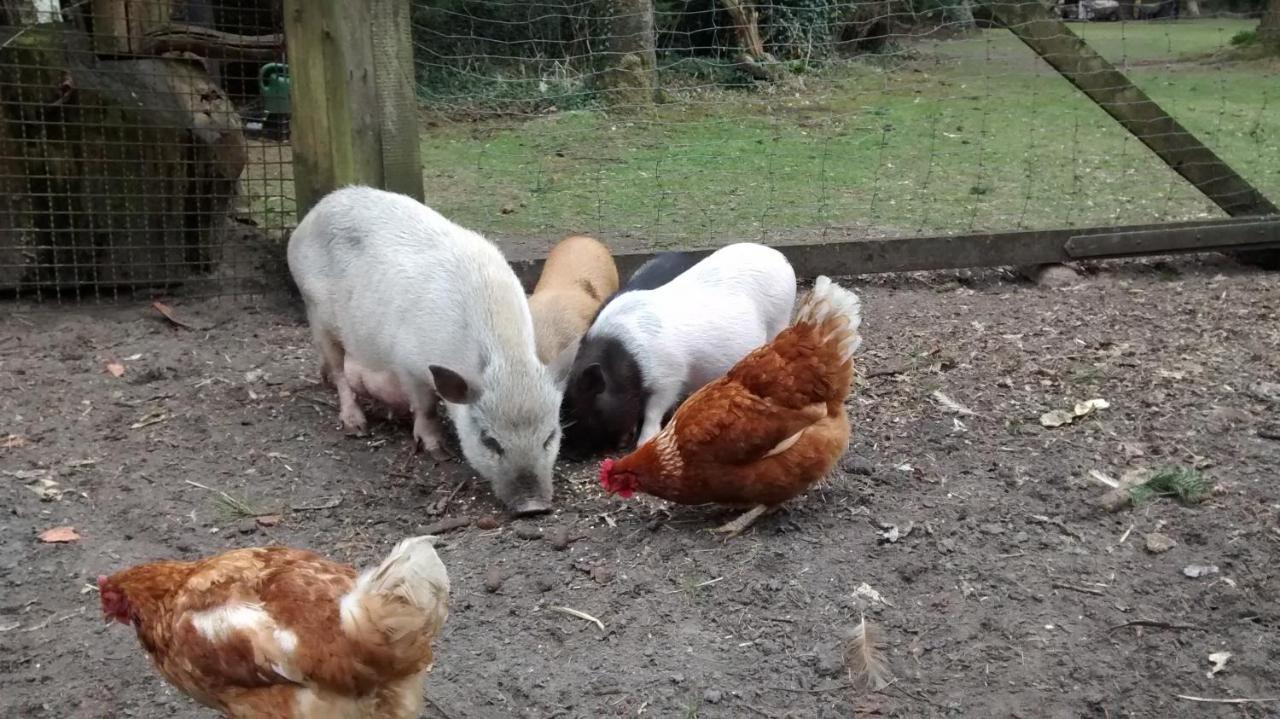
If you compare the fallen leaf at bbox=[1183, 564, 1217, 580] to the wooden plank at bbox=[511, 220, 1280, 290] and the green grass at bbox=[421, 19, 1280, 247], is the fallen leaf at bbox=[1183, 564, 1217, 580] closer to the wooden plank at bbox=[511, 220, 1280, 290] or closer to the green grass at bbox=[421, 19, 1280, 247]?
the wooden plank at bbox=[511, 220, 1280, 290]

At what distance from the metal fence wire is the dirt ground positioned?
87 centimetres

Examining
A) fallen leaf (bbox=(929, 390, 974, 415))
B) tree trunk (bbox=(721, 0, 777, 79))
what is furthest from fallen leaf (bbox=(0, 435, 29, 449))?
tree trunk (bbox=(721, 0, 777, 79))

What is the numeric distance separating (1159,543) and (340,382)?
12.6 ft

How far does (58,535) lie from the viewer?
4.36 meters

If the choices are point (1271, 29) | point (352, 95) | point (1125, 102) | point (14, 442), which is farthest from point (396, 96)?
point (1271, 29)

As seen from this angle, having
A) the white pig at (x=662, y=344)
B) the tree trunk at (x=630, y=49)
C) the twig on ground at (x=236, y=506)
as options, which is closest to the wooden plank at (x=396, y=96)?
the white pig at (x=662, y=344)

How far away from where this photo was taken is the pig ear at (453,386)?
4.70 m

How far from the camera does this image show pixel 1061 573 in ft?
12.4

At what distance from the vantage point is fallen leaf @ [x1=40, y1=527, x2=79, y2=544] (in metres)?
4.33

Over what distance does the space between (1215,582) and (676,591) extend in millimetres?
1762

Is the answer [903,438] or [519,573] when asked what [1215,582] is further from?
[519,573]

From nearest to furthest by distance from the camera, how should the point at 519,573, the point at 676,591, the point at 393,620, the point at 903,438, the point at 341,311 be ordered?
the point at 393,620 < the point at 676,591 < the point at 519,573 < the point at 903,438 < the point at 341,311

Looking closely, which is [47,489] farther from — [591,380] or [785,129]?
[785,129]

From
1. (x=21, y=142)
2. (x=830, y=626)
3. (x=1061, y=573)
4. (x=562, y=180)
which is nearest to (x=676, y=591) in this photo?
(x=830, y=626)
